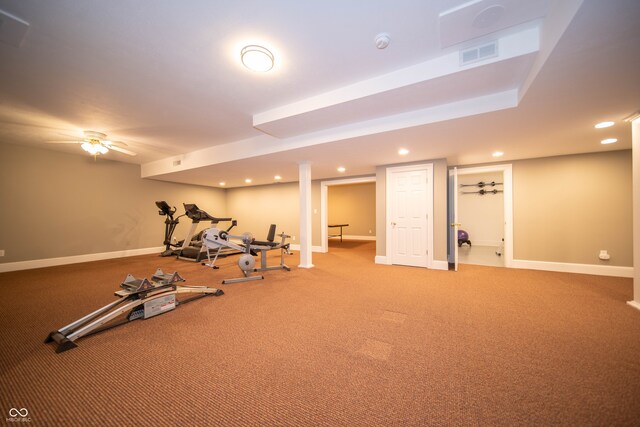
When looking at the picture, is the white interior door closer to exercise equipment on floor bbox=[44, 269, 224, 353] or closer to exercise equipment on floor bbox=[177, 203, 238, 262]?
exercise equipment on floor bbox=[177, 203, 238, 262]

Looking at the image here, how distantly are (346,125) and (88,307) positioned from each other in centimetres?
427

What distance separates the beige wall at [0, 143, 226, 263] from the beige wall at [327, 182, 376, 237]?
6.72m

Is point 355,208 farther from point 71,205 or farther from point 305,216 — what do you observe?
point 71,205

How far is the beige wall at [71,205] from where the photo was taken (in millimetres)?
4672

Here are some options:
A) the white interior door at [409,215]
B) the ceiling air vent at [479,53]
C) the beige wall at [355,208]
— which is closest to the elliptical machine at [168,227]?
the white interior door at [409,215]

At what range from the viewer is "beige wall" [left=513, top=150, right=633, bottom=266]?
4086mm

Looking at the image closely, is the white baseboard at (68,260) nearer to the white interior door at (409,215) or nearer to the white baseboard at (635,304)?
the white interior door at (409,215)

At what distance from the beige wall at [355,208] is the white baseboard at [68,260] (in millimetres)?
7127

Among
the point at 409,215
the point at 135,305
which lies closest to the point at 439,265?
the point at 409,215

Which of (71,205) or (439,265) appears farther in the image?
(71,205)

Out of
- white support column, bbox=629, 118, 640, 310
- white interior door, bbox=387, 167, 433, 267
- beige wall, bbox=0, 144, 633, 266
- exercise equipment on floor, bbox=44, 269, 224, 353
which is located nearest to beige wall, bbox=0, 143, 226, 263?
beige wall, bbox=0, 144, 633, 266

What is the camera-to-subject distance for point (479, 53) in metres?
2.03

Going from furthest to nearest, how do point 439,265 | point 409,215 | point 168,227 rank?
point 168,227 → point 409,215 → point 439,265

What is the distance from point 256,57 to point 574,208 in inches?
245
